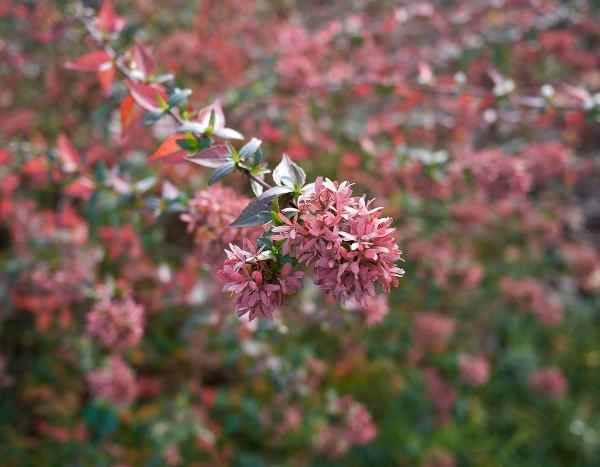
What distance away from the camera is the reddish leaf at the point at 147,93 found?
4.24 feet

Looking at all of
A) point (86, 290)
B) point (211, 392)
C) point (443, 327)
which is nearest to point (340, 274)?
point (86, 290)

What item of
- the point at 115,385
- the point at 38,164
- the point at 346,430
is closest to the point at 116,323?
the point at 115,385

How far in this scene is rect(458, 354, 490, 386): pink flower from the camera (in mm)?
3020

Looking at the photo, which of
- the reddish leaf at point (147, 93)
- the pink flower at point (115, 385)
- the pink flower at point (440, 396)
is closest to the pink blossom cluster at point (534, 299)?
the pink flower at point (440, 396)

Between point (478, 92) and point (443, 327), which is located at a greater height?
point (478, 92)

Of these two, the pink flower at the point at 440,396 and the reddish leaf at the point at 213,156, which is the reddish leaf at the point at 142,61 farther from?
the pink flower at the point at 440,396

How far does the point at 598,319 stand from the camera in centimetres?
391

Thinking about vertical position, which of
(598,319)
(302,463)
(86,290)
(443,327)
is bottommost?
(598,319)

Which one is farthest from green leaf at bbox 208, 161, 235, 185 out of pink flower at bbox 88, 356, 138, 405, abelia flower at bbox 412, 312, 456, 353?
abelia flower at bbox 412, 312, 456, 353

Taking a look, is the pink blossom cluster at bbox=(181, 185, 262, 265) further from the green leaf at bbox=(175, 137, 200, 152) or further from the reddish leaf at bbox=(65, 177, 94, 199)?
the reddish leaf at bbox=(65, 177, 94, 199)

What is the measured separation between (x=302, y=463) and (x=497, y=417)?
1.20m

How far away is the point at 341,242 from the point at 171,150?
1.59 ft

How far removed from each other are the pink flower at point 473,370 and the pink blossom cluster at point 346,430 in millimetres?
761

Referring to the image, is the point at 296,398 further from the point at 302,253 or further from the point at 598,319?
the point at 598,319
